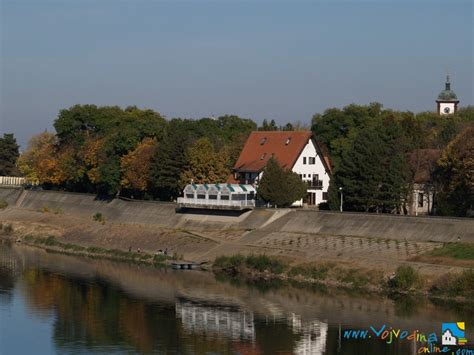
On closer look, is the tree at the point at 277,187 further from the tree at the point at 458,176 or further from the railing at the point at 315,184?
the tree at the point at 458,176

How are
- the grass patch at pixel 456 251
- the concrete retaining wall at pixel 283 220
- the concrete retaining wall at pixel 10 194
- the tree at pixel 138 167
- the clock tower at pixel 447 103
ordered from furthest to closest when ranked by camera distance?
the clock tower at pixel 447 103 → the concrete retaining wall at pixel 10 194 → the tree at pixel 138 167 → the concrete retaining wall at pixel 283 220 → the grass patch at pixel 456 251

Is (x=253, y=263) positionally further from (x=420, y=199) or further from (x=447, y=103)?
(x=447, y=103)

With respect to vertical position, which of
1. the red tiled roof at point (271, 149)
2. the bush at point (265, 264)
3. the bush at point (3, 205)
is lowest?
the bush at point (265, 264)

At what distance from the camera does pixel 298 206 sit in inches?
3610

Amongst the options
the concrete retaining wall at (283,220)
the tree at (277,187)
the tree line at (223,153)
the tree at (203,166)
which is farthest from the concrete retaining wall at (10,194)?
the tree at (277,187)

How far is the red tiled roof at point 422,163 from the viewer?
83562 mm

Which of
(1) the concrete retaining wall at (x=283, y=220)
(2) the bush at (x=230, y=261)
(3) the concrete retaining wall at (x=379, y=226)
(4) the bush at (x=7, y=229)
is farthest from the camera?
(4) the bush at (x=7, y=229)

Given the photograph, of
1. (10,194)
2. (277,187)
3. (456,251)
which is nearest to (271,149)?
(277,187)

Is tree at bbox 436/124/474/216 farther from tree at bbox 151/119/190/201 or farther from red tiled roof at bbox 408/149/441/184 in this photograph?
tree at bbox 151/119/190/201

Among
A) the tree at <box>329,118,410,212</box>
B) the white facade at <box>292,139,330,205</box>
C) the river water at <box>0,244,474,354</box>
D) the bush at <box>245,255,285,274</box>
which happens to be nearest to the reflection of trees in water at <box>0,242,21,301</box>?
the river water at <box>0,244,474,354</box>

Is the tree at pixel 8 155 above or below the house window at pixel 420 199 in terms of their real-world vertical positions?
above

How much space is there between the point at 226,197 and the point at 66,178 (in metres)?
35.8

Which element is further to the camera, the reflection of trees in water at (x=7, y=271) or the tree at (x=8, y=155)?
the tree at (x=8, y=155)

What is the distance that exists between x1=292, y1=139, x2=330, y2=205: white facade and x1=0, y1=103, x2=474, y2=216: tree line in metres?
2.87
